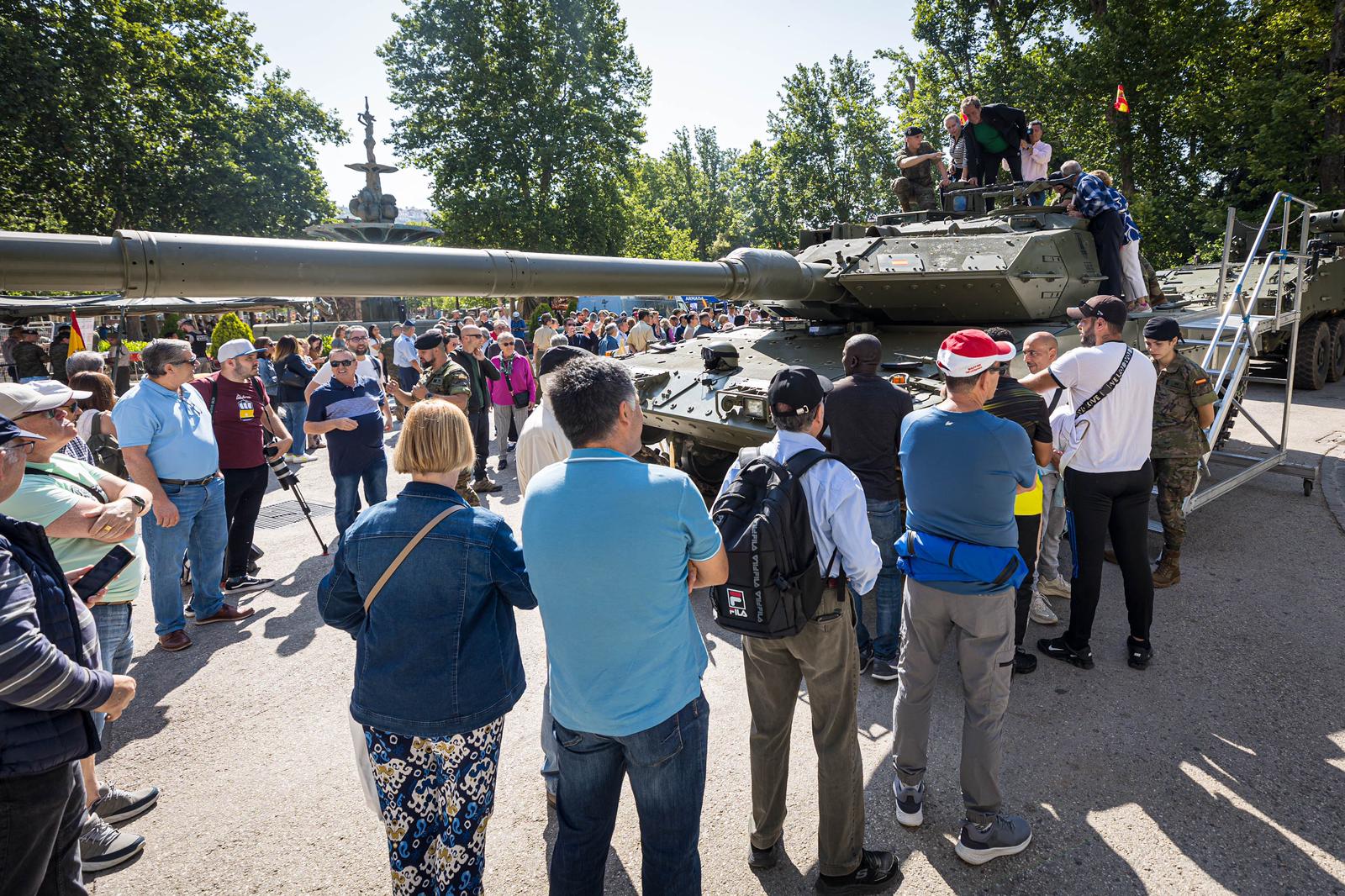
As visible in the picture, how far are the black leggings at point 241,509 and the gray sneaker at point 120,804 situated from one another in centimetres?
277

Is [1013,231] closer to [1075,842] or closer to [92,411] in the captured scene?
[1075,842]

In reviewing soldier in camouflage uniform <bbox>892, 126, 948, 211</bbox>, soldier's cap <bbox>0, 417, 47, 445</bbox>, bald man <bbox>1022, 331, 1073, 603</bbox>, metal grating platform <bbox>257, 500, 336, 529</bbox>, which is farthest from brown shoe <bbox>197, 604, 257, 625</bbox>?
soldier in camouflage uniform <bbox>892, 126, 948, 211</bbox>

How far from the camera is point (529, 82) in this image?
29.8 metres

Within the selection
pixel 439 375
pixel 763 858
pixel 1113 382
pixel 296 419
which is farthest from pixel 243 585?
pixel 1113 382

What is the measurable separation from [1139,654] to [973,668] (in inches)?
86.0

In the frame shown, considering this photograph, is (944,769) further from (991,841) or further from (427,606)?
(427,606)

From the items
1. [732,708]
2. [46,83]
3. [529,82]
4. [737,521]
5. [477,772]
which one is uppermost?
[529,82]

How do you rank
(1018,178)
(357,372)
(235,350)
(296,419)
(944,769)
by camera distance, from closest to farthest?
(944,769)
(235,350)
(357,372)
(1018,178)
(296,419)

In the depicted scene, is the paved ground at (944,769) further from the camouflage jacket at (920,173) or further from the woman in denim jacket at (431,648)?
the camouflage jacket at (920,173)

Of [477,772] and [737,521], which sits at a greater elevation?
[737,521]

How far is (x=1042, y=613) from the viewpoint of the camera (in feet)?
17.4

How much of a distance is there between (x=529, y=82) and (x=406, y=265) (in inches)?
1173

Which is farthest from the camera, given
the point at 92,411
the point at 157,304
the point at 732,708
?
the point at 157,304

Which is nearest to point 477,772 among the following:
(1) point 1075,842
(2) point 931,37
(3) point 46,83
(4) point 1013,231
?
(1) point 1075,842
